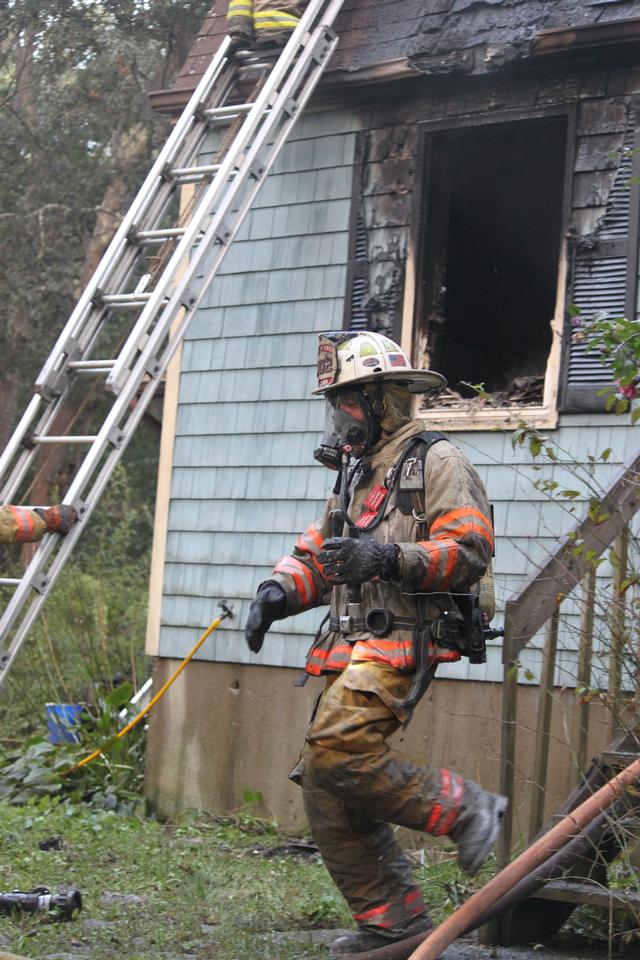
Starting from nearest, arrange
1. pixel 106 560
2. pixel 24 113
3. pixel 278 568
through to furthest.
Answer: pixel 278 568
pixel 106 560
pixel 24 113

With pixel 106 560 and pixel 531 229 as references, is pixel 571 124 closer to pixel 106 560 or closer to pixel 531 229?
pixel 531 229

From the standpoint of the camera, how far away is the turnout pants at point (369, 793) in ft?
15.1

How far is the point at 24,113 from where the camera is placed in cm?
1805

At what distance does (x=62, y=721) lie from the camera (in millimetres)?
9992

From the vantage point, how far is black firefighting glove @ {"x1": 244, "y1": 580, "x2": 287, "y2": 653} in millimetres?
4977

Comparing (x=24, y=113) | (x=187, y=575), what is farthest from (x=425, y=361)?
(x=24, y=113)

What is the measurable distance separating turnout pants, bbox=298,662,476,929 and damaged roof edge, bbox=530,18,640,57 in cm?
436

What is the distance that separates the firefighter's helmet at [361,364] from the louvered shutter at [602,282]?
2.72 metres

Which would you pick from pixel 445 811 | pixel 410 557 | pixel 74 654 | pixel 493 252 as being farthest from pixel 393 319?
pixel 74 654

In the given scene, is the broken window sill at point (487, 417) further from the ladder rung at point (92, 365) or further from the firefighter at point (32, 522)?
the firefighter at point (32, 522)

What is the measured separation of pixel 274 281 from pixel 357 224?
0.70m

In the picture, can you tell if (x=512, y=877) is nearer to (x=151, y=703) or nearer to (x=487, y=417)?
(x=487, y=417)

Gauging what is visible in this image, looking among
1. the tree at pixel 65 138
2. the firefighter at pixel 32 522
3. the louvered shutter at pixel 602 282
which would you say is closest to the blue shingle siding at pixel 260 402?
the louvered shutter at pixel 602 282

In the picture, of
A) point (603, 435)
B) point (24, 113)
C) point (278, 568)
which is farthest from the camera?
point (24, 113)
